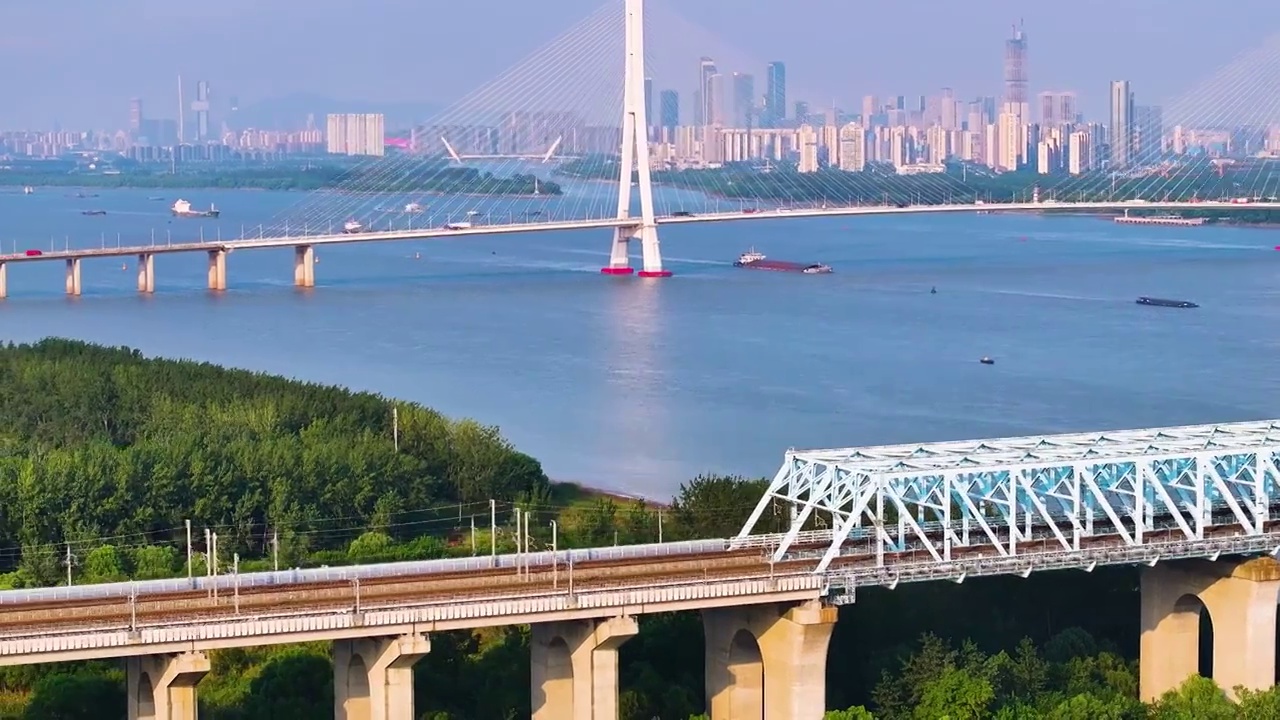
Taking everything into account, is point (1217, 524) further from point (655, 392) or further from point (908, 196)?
point (908, 196)

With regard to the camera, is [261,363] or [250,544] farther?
[261,363]

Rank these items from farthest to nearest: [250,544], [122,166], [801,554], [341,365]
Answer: [122,166], [341,365], [250,544], [801,554]

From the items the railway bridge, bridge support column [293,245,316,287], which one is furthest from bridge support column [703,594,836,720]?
bridge support column [293,245,316,287]

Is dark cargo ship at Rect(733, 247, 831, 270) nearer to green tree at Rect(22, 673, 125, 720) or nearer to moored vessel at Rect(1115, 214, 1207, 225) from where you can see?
moored vessel at Rect(1115, 214, 1207, 225)

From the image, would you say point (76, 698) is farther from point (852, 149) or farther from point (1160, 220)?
point (852, 149)

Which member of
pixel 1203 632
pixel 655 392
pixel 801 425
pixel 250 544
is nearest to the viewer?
pixel 1203 632

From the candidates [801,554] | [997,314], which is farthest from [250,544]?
[997,314]
